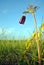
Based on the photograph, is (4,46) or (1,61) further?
(4,46)

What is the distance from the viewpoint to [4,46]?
3.19 meters

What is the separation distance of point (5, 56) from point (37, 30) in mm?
804

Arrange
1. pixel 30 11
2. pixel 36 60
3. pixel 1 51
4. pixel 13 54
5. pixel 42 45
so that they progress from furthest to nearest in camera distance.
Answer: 1. pixel 1 51
2. pixel 13 54
3. pixel 42 45
4. pixel 36 60
5. pixel 30 11

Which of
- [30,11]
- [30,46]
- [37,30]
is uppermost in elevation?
[30,11]

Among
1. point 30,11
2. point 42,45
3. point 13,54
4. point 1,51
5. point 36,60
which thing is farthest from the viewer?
point 1,51

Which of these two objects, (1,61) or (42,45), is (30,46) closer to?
(42,45)

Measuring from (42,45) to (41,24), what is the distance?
0.31 meters

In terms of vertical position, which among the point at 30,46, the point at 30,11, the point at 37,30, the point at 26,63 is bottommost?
the point at 26,63

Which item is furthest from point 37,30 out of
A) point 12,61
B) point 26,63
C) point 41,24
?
point 12,61

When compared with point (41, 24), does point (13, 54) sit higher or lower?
lower

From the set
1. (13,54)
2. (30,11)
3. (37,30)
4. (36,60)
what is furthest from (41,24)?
(13,54)

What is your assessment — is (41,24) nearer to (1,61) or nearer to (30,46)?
(30,46)

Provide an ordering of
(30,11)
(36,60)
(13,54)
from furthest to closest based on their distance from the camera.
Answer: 1. (13,54)
2. (36,60)
3. (30,11)

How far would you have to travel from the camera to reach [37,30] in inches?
90.9
